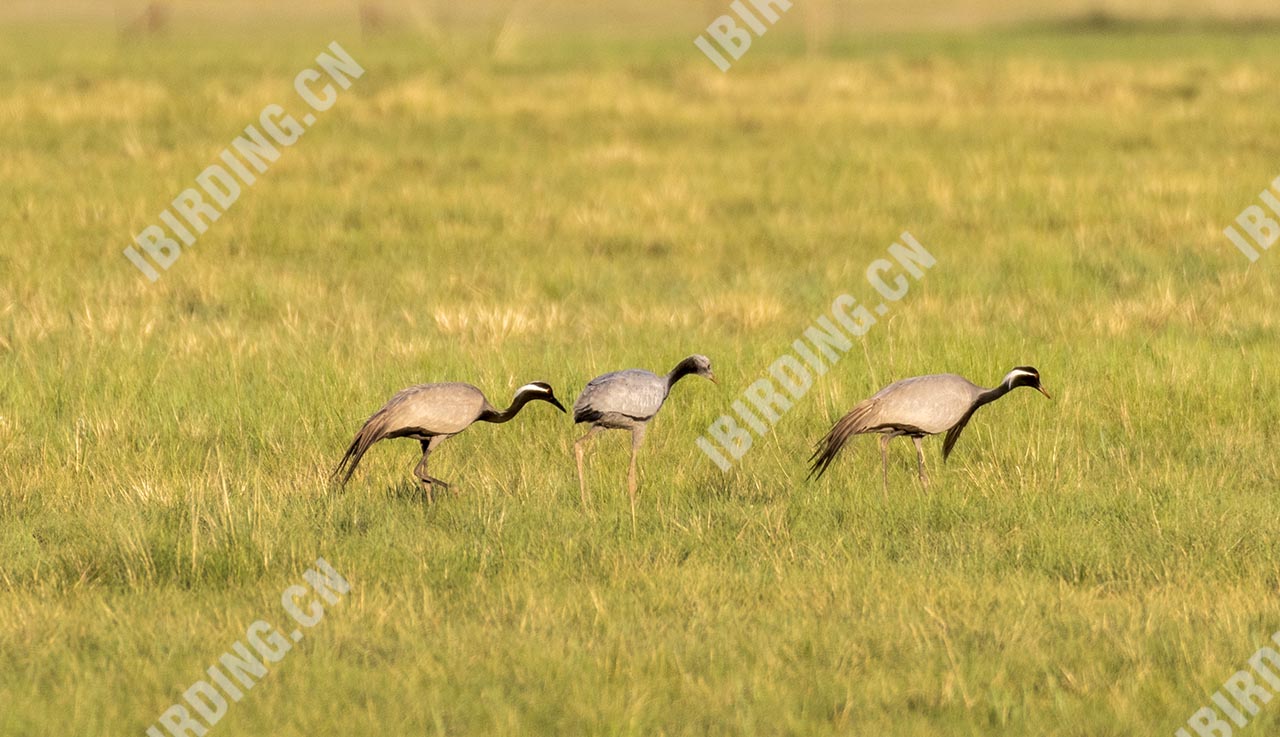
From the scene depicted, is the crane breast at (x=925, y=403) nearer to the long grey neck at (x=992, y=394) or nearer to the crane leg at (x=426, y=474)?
the long grey neck at (x=992, y=394)

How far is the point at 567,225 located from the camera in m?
17.3

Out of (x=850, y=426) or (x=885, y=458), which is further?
(x=885, y=458)

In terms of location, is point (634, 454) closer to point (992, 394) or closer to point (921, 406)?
point (921, 406)

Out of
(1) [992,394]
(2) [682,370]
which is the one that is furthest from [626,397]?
(1) [992,394]

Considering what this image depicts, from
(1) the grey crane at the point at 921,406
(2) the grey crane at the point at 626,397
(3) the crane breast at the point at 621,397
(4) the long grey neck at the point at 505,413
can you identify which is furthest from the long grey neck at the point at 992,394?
(4) the long grey neck at the point at 505,413

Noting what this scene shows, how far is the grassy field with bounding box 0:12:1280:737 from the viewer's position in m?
6.02

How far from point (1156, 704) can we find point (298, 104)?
1930cm

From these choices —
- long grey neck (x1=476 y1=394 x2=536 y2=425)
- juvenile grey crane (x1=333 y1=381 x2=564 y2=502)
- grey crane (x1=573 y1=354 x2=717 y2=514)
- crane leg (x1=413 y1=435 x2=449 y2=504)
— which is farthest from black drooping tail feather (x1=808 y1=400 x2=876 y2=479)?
crane leg (x1=413 y1=435 x2=449 y2=504)

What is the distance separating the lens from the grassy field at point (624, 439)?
602 cm

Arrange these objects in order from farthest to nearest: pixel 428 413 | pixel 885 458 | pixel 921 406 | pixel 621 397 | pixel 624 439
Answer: pixel 624 439, pixel 885 458, pixel 921 406, pixel 621 397, pixel 428 413

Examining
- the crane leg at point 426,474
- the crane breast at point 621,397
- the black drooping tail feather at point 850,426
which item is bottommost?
the crane leg at point 426,474

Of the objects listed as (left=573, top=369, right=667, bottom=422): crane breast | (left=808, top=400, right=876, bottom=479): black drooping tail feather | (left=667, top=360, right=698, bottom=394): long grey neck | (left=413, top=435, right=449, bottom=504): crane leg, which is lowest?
(left=413, top=435, right=449, bottom=504): crane leg

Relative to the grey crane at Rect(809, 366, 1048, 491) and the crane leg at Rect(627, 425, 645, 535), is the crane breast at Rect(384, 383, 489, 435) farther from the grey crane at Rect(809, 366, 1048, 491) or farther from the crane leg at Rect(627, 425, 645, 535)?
the grey crane at Rect(809, 366, 1048, 491)

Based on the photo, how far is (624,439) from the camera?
960cm
